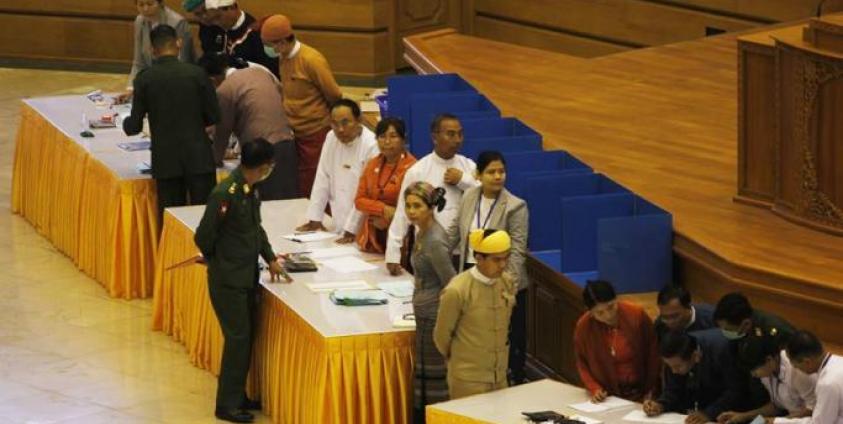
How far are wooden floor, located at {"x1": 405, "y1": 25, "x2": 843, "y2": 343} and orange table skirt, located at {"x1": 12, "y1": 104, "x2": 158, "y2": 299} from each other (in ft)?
7.53

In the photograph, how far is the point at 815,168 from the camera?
8.33 metres

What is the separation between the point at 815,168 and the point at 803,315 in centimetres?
91

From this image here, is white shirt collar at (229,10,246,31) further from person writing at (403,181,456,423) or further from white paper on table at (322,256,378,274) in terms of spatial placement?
person writing at (403,181,456,423)

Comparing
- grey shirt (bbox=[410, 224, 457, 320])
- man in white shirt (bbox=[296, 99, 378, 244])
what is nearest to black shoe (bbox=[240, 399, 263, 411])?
man in white shirt (bbox=[296, 99, 378, 244])

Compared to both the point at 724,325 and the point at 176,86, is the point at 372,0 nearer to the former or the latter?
the point at 176,86

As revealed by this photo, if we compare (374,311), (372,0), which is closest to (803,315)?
(374,311)

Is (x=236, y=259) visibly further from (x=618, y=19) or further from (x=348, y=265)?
(x=618, y=19)

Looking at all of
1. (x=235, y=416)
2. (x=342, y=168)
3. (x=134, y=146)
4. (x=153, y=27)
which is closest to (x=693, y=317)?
(x=235, y=416)

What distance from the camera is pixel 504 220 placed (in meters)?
8.14

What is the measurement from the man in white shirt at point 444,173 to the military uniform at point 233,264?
61cm

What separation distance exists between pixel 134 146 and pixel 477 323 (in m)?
4.18

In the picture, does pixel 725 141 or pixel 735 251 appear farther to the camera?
pixel 725 141

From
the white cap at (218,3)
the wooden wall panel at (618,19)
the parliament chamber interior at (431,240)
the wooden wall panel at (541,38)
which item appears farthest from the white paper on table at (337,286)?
the wooden wall panel at (541,38)

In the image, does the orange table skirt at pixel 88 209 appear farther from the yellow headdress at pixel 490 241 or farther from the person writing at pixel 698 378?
the person writing at pixel 698 378
